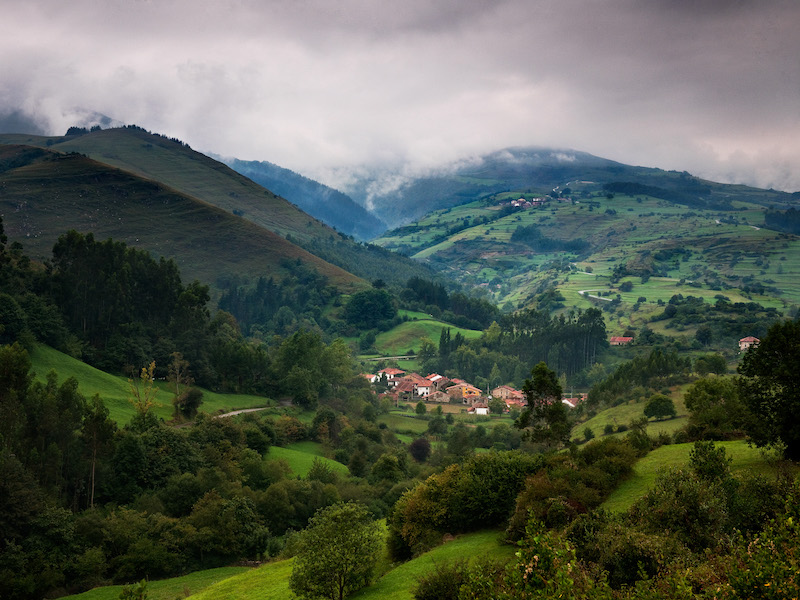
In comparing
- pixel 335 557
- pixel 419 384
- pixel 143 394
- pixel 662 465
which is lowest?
pixel 419 384

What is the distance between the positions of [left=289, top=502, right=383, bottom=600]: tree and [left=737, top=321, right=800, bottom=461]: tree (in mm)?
20888

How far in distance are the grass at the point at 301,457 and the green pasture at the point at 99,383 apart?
509 inches

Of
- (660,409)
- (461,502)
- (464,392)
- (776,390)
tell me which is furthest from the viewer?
(464,392)

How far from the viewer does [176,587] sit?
41.8 m

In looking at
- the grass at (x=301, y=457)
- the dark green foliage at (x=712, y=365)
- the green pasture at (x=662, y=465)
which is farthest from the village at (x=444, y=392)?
the green pasture at (x=662, y=465)

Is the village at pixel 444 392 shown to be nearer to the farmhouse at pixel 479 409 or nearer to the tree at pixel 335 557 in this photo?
the farmhouse at pixel 479 409

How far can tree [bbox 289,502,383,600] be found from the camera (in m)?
29.5

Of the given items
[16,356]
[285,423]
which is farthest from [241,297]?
[16,356]

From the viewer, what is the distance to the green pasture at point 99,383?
68.9 meters

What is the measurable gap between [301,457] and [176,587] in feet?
105

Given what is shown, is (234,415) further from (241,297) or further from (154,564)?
(241,297)

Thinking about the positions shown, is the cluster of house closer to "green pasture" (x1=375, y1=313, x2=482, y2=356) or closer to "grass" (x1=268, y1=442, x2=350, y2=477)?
"green pasture" (x1=375, y1=313, x2=482, y2=356)

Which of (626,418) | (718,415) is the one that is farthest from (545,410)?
(626,418)

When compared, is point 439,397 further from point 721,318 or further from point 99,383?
point 721,318
